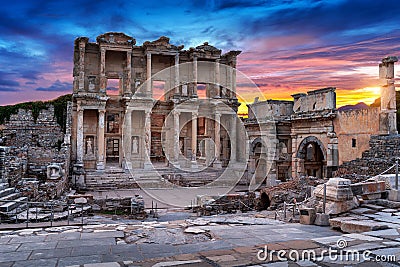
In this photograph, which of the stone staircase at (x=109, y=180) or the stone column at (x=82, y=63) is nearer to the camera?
the stone staircase at (x=109, y=180)

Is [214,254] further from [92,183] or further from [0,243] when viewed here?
[92,183]

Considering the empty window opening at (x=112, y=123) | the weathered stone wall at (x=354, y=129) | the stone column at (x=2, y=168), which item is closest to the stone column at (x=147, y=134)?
the empty window opening at (x=112, y=123)

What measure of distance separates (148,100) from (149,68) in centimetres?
277

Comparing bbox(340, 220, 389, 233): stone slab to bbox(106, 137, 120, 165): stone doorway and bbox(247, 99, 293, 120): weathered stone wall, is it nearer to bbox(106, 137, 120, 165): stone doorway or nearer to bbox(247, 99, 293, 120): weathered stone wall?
bbox(247, 99, 293, 120): weathered stone wall

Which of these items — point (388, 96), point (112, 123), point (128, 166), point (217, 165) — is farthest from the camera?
point (112, 123)

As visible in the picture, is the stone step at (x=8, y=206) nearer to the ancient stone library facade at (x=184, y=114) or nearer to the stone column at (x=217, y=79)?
the ancient stone library facade at (x=184, y=114)

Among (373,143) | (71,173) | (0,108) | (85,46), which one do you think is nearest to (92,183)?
(71,173)

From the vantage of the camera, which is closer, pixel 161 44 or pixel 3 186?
pixel 3 186

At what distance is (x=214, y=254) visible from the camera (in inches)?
203

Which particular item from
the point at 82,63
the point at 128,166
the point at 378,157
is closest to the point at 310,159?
the point at 378,157

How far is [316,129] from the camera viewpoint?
22.5m

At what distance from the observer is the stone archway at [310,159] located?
23.8m

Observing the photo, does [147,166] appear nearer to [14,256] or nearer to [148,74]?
[148,74]

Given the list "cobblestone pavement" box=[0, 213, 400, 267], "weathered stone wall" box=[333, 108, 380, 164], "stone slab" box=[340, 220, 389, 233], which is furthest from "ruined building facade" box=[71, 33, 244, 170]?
"stone slab" box=[340, 220, 389, 233]
